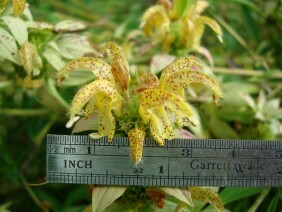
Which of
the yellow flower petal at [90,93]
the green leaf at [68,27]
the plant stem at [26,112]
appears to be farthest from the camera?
the plant stem at [26,112]

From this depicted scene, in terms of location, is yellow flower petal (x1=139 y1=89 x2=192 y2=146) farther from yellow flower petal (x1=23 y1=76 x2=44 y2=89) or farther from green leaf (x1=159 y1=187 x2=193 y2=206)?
yellow flower petal (x1=23 y1=76 x2=44 y2=89)

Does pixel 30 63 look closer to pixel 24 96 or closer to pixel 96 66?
pixel 96 66

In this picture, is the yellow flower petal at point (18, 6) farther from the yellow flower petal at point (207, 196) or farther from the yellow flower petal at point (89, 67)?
the yellow flower petal at point (207, 196)

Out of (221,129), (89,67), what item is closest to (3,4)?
(89,67)

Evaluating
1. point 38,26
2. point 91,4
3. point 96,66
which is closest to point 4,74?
point 38,26

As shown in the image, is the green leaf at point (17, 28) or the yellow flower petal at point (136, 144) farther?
the green leaf at point (17, 28)

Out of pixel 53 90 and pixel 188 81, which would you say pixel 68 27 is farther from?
pixel 188 81

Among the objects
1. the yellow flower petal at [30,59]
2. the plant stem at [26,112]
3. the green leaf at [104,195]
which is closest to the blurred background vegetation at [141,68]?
the plant stem at [26,112]

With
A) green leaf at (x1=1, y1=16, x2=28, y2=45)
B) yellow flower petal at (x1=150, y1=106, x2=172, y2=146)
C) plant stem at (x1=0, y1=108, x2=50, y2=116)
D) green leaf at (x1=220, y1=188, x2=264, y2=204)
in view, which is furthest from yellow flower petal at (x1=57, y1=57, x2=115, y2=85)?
plant stem at (x1=0, y1=108, x2=50, y2=116)
